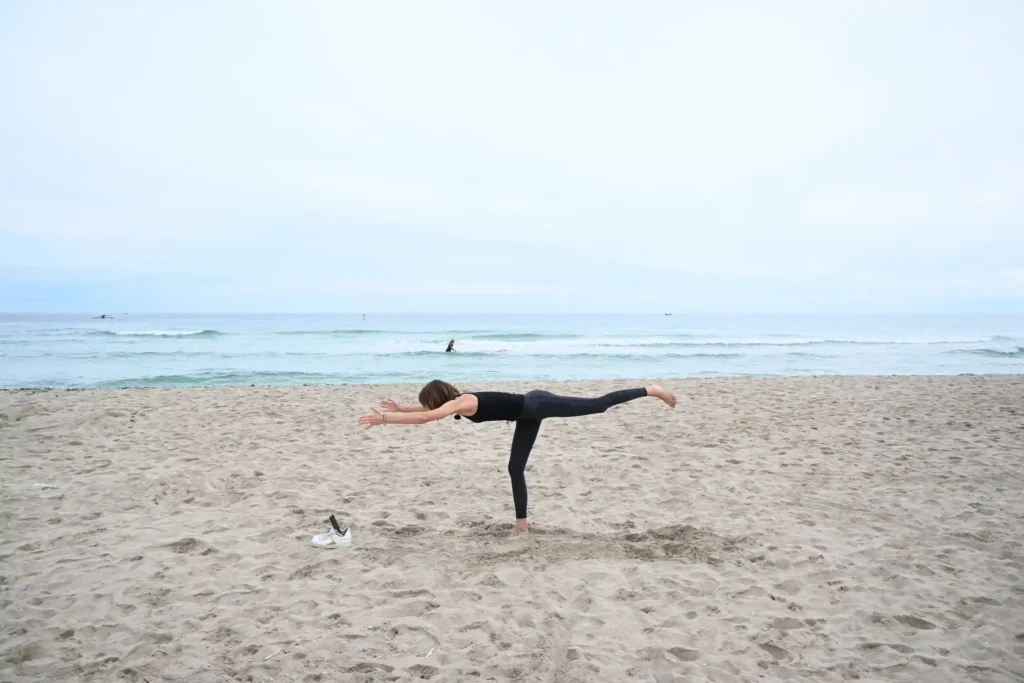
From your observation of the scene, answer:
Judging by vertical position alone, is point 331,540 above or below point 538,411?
below

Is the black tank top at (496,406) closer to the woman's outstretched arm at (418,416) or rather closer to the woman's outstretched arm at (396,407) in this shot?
the woman's outstretched arm at (418,416)

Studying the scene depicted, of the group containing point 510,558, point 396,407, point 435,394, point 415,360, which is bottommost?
point 510,558

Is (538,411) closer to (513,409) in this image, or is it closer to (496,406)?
(513,409)

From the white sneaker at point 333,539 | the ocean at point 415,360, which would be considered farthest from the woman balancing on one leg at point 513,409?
the ocean at point 415,360

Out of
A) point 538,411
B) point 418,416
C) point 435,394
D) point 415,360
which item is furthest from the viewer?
point 415,360

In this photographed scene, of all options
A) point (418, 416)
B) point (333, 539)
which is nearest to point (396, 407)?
point (418, 416)

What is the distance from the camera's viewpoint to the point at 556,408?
4625 mm

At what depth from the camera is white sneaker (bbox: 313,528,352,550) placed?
4.73 meters

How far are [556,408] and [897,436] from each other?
22.7 ft

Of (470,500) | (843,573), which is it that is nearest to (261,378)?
(470,500)

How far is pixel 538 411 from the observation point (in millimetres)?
4574

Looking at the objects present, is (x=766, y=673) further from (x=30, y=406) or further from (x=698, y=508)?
(x=30, y=406)

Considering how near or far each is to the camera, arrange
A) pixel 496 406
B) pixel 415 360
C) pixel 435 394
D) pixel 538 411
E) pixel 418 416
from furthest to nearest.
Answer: pixel 415 360
pixel 538 411
pixel 496 406
pixel 435 394
pixel 418 416

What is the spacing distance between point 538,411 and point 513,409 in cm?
21
